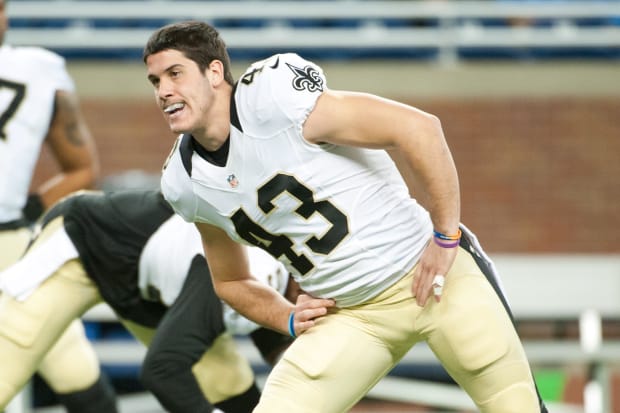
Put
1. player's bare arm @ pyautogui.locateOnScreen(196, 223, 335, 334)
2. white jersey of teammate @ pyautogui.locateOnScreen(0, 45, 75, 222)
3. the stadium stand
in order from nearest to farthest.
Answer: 1. player's bare arm @ pyautogui.locateOnScreen(196, 223, 335, 334)
2. white jersey of teammate @ pyautogui.locateOnScreen(0, 45, 75, 222)
3. the stadium stand

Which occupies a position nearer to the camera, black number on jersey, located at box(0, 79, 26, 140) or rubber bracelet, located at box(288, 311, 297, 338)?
rubber bracelet, located at box(288, 311, 297, 338)

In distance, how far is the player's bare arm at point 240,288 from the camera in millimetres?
2711

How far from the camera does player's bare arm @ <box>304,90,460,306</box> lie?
7.73 feet

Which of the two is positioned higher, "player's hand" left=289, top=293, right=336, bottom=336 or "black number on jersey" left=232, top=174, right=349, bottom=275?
"black number on jersey" left=232, top=174, right=349, bottom=275

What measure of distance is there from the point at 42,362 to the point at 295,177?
1484 mm

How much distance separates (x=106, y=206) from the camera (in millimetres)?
3311

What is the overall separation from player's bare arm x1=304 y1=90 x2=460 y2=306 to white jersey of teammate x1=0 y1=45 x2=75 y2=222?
1.61 metres

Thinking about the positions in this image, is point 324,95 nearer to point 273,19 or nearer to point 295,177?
point 295,177

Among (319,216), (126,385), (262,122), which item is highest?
(262,122)

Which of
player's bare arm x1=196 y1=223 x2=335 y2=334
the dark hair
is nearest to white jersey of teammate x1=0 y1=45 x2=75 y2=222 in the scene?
player's bare arm x1=196 y1=223 x2=335 y2=334

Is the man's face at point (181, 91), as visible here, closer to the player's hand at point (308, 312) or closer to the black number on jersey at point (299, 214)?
the black number on jersey at point (299, 214)

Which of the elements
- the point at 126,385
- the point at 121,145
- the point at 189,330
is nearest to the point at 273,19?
the point at 121,145

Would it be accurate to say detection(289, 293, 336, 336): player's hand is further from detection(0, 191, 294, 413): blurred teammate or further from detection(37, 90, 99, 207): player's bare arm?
detection(37, 90, 99, 207): player's bare arm

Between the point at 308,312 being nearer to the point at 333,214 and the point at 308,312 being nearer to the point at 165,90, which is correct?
the point at 333,214
